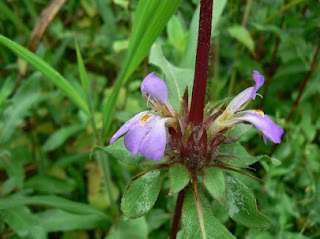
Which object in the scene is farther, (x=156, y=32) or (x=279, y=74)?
(x=279, y=74)

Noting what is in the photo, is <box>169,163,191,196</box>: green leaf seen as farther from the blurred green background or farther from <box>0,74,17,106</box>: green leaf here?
<box>0,74,17,106</box>: green leaf

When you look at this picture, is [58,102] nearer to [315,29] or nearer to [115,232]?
[115,232]

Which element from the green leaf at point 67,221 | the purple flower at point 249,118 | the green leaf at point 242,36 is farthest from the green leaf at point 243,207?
the green leaf at point 242,36

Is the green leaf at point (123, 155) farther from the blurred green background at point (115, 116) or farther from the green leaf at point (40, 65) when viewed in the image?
the green leaf at point (40, 65)

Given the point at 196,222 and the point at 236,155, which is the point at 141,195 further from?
the point at 236,155

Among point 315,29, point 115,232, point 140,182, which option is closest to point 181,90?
point 140,182

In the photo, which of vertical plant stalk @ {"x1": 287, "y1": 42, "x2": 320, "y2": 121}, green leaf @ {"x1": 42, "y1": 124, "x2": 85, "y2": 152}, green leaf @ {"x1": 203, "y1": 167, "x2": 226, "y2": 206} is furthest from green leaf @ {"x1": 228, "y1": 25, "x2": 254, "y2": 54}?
green leaf @ {"x1": 203, "y1": 167, "x2": 226, "y2": 206}
